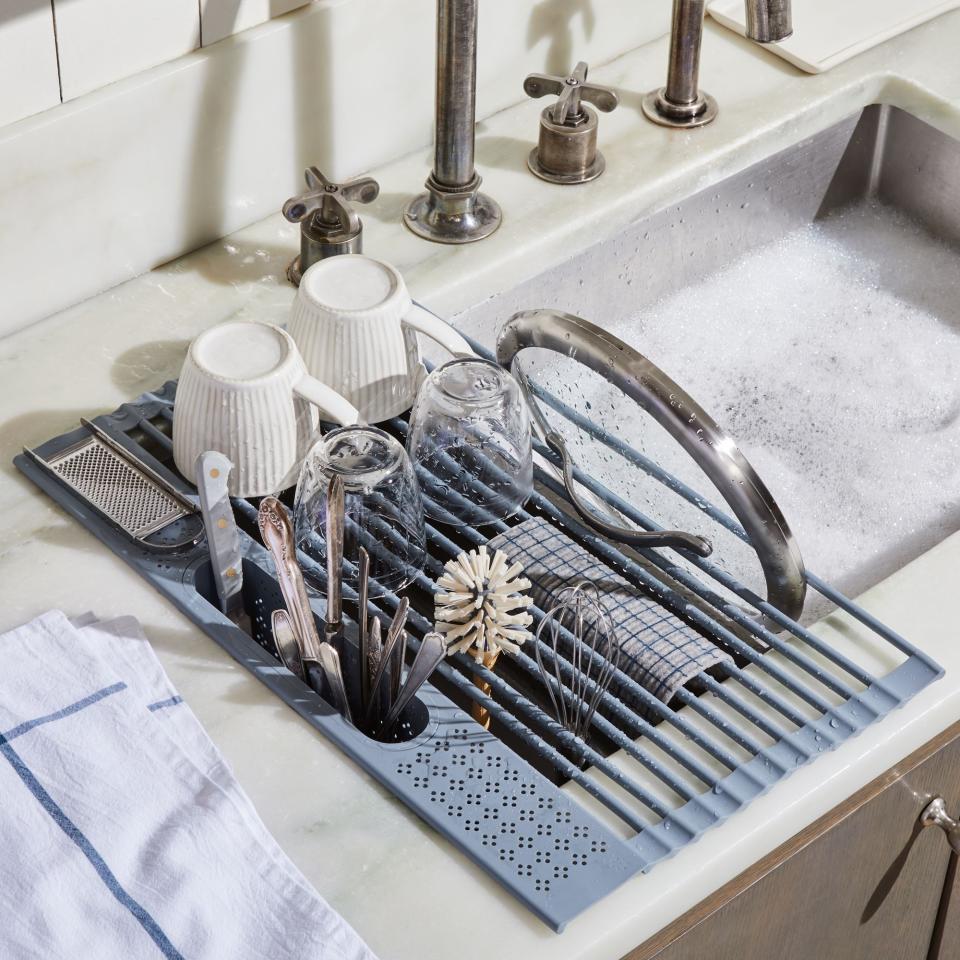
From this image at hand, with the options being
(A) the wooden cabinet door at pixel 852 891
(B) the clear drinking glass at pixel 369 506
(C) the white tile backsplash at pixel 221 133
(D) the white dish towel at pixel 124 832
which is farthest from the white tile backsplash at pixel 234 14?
(A) the wooden cabinet door at pixel 852 891

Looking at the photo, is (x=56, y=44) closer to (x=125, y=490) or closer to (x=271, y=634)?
(x=125, y=490)

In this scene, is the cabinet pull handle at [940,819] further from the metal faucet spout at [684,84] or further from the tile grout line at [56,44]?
the tile grout line at [56,44]

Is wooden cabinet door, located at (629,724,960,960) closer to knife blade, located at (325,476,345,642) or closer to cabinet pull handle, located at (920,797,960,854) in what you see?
cabinet pull handle, located at (920,797,960,854)

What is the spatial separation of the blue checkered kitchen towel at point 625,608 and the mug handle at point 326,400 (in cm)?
12

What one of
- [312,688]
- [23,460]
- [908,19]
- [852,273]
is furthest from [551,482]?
[908,19]

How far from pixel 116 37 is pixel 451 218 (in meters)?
0.28

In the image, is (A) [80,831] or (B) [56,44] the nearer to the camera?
(A) [80,831]

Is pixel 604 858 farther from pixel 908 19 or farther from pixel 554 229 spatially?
pixel 908 19

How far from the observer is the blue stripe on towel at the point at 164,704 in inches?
33.0

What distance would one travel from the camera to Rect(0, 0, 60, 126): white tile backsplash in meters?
0.98

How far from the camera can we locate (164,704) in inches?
33.1

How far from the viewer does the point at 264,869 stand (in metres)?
0.76

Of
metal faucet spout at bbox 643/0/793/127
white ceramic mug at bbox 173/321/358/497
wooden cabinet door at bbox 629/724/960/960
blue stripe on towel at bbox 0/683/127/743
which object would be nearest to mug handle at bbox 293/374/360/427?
white ceramic mug at bbox 173/321/358/497

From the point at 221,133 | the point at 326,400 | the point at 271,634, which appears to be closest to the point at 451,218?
the point at 221,133
